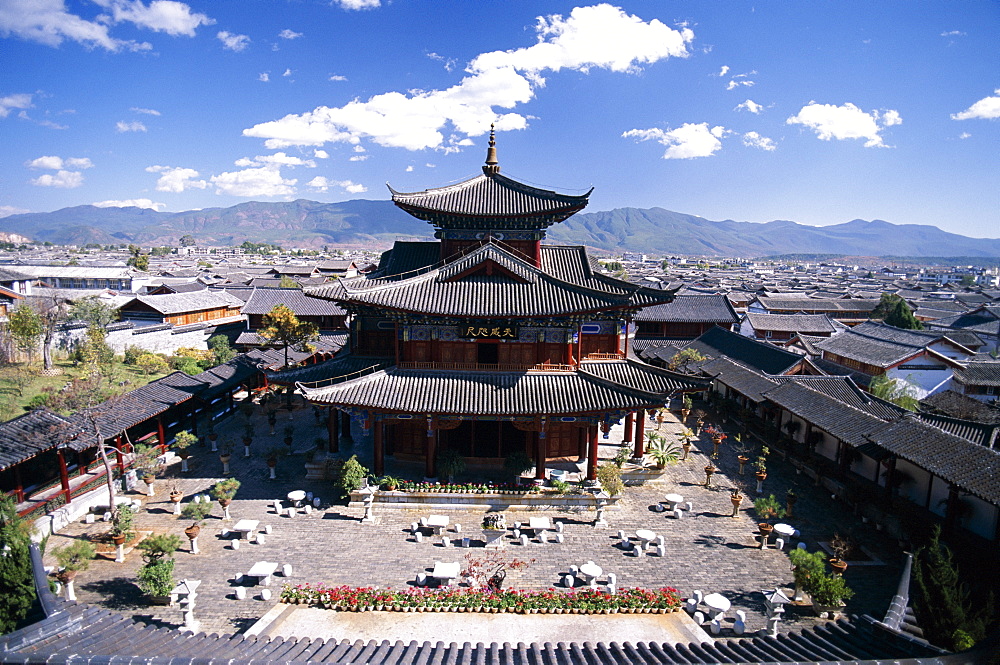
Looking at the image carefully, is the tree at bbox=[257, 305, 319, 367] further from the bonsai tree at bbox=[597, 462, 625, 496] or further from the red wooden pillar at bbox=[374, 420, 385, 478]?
the bonsai tree at bbox=[597, 462, 625, 496]

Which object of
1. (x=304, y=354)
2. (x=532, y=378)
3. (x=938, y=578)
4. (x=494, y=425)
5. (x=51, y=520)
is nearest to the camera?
(x=938, y=578)

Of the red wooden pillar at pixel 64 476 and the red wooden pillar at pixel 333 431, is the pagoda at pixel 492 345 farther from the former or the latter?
the red wooden pillar at pixel 64 476

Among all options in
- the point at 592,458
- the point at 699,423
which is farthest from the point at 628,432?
the point at 699,423

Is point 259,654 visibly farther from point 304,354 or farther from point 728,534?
point 304,354

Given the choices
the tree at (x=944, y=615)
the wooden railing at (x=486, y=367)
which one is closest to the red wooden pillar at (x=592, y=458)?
the wooden railing at (x=486, y=367)

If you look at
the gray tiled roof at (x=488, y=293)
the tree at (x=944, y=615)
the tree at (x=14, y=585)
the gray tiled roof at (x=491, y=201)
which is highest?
the gray tiled roof at (x=491, y=201)

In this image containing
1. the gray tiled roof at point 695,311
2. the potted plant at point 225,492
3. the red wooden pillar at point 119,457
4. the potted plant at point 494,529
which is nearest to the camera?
the potted plant at point 494,529

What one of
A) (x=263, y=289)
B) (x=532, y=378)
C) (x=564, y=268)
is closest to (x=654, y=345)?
(x=564, y=268)
